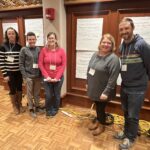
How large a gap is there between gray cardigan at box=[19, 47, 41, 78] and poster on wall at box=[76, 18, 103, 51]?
758 mm

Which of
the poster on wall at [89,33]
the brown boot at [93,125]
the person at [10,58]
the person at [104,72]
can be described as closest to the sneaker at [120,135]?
the brown boot at [93,125]

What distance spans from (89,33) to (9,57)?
4.41 ft

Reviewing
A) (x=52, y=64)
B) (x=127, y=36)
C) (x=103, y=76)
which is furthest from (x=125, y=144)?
(x=52, y=64)

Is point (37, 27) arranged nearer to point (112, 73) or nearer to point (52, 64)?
point (52, 64)

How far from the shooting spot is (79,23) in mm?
2799

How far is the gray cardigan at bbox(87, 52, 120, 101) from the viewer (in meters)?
1.94

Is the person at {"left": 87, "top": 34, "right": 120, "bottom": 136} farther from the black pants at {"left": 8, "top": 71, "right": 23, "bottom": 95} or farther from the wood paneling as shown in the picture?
the black pants at {"left": 8, "top": 71, "right": 23, "bottom": 95}

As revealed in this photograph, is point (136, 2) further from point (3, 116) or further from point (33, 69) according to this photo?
point (3, 116)

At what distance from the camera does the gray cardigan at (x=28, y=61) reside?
256 cm

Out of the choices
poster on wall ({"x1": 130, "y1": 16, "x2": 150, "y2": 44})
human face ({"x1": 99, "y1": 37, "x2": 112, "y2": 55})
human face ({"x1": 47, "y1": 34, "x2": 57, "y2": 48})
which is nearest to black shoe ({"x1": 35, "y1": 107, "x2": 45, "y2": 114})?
human face ({"x1": 47, "y1": 34, "x2": 57, "y2": 48})

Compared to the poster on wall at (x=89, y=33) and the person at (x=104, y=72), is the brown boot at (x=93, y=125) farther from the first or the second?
the poster on wall at (x=89, y=33)

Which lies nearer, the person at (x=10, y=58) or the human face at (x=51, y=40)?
the human face at (x=51, y=40)

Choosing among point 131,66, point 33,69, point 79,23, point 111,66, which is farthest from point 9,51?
point 131,66

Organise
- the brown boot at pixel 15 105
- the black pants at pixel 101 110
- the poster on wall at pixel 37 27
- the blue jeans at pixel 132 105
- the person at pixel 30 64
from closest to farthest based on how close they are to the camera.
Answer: the blue jeans at pixel 132 105 < the black pants at pixel 101 110 < the person at pixel 30 64 < the brown boot at pixel 15 105 < the poster on wall at pixel 37 27
